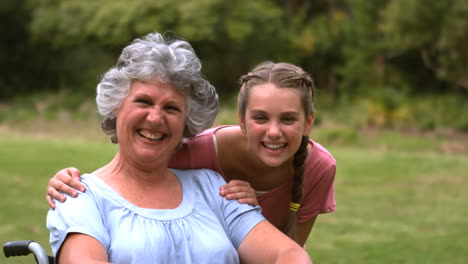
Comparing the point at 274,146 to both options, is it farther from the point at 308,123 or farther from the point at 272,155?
the point at 308,123

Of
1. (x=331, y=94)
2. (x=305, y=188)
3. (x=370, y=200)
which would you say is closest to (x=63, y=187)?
(x=305, y=188)

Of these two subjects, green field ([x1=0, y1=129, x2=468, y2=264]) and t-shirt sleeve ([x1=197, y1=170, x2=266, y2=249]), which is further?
green field ([x1=0, y1=129, x2=468, y2=264])

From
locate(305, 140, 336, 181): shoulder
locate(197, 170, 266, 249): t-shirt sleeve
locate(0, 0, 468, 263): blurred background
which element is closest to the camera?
locate(197, 170, 266, 249): t-shirt sleeve

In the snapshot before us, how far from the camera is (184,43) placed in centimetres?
252

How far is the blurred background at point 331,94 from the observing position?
7.83 meters

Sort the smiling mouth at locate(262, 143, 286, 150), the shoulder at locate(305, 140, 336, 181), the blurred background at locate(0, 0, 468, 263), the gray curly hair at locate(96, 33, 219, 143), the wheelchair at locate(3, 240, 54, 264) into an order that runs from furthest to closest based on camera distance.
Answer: the blurred background at locate(0, 0, 468, 263)
the shoulder at locate(305, 140, 336, 181)
the smiling mouth at locate(262, 143, 286, 150)
the gray curly hair at locate(96, 33, 219, 143)
the wheelchair at locate(3, 240, 54, 264)

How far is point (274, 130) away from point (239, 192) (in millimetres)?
258

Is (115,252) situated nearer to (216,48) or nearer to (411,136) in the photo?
(411,136)

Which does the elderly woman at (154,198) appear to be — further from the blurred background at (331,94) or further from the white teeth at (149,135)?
the blurred background at (331,94)

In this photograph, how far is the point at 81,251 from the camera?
220cm

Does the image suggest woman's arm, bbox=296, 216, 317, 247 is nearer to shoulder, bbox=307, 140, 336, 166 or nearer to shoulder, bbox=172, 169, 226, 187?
shoulder, bbox=307, 140, 336, 166

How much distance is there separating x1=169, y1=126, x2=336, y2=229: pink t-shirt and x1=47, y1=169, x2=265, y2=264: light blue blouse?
0.25 meters

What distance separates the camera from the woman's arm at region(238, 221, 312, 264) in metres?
2.44

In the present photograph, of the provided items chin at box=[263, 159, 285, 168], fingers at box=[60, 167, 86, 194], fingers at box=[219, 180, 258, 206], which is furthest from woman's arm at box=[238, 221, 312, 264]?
fingers at box=[60, 167, 86, 194]
